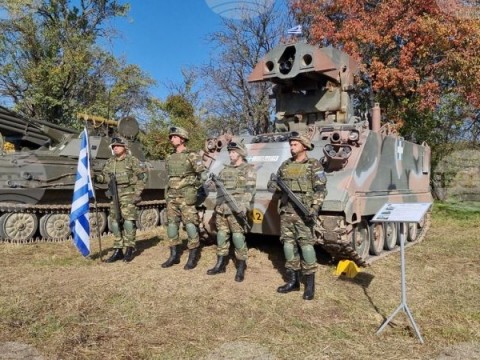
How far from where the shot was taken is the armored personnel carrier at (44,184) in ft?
31.8

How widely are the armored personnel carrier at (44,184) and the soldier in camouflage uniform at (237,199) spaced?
2940mm

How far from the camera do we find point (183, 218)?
706 centimetres

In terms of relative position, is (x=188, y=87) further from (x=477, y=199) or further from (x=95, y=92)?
(x=477, y=199)

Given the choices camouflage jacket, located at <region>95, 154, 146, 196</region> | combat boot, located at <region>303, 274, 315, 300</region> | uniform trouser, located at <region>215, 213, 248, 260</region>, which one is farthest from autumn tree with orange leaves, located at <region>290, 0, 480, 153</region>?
combat boot, located at <region>303, 274, 315, 300</region>

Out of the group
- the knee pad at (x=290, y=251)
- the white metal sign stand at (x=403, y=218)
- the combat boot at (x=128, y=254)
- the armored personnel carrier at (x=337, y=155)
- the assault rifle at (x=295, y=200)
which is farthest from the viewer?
the combat boot at (x=128, y=254)

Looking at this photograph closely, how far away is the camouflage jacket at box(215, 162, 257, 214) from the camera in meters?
6.30

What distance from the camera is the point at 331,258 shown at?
23.7 feet

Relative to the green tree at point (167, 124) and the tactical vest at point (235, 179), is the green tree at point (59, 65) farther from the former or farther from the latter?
the tactical vest at point (235, 179)

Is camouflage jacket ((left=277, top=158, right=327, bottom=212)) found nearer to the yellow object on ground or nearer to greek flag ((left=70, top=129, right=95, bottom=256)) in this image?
the yellow object on ground

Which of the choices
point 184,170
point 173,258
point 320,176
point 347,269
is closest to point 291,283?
point 347,269

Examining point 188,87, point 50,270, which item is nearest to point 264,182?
point 50,270

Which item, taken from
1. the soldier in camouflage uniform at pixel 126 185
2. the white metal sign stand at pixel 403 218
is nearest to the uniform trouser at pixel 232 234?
the soldier in camouflage uniform at pixel 126 185

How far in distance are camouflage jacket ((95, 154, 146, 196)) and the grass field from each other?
1069 mm

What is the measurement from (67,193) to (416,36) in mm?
11523
